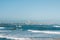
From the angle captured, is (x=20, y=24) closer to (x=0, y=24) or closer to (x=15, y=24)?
(x=15, y=24)

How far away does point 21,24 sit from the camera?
33.8 meters

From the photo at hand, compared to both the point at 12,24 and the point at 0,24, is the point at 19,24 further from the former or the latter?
the point at 0,24

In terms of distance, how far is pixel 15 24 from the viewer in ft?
110

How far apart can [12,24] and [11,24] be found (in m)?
0.24

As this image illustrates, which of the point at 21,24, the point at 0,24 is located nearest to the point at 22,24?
the point at 21,24

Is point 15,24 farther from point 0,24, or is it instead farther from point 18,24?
point 0,24

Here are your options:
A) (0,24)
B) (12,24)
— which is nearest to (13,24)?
(12,24)

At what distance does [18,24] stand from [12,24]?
68.4 inches

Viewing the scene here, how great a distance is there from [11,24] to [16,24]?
1.48m

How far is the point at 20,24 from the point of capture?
3369 centimetres

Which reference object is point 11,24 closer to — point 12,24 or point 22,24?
point 12,24

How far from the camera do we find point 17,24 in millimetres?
32938

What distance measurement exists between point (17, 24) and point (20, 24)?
3.26ft

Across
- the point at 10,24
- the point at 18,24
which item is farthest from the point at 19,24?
the point at 10,24
